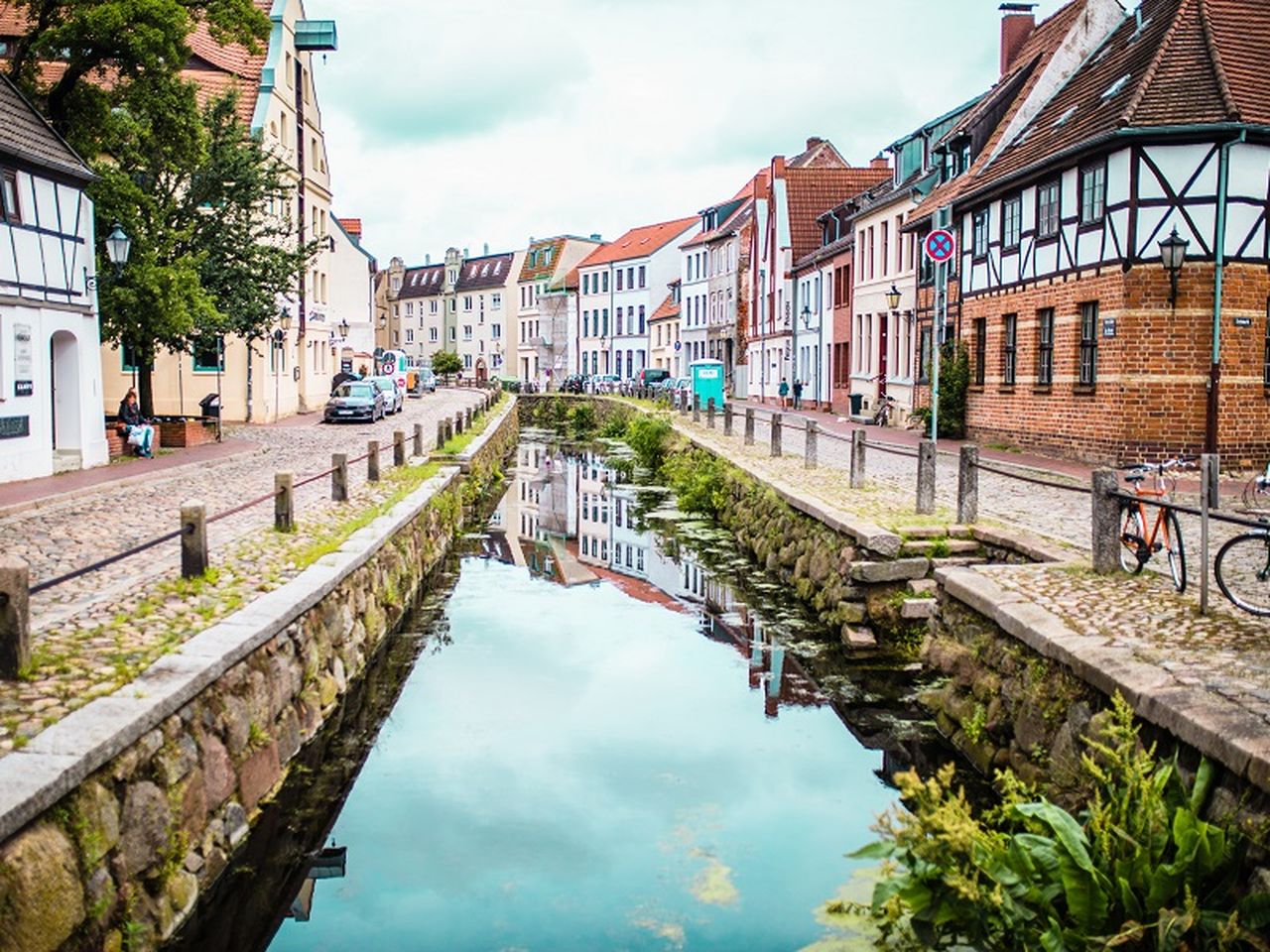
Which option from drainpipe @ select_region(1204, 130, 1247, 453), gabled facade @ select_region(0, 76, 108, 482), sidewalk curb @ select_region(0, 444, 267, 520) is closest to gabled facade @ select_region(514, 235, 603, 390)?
sidewalk curb @ select_region(0, 444, 267, 520)

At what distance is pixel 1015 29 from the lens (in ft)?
108

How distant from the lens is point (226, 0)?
23.1m

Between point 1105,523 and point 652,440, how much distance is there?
24.5 m

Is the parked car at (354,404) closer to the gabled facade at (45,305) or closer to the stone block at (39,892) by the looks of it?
the gabled facade at (45,305)

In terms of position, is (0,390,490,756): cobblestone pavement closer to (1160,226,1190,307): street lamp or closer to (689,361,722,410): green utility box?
(1160,226,1190,307): street lamp

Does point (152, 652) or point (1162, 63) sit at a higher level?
point (1162, 63)

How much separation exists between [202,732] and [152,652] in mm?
894

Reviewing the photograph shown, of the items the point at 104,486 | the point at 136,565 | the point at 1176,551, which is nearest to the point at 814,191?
the point at 104,486

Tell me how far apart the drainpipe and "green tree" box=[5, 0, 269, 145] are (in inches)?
690

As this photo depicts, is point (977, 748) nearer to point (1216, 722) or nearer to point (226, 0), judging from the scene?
point (1216, 722)

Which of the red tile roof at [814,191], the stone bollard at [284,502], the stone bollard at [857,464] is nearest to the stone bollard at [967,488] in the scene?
the stone bollard at [857,464]

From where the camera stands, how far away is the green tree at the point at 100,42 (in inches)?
834

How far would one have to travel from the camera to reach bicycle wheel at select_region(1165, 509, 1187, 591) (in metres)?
8.80

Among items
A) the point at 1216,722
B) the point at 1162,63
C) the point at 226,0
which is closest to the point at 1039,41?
the point at 1162,63
